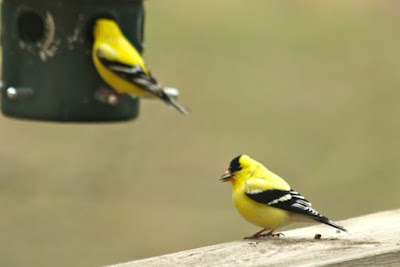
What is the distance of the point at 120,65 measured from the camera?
658 cm

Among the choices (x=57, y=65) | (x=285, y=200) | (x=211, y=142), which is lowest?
(x=285, y=200)

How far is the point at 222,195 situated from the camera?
11.9 metres

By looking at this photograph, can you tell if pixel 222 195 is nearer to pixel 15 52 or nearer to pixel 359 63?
pixel 359 63

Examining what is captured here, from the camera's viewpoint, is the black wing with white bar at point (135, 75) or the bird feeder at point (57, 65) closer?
the black wing with white bar at point (135, 75)

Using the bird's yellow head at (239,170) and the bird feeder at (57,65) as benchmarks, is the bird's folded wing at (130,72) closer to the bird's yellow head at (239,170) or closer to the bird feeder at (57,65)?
the bird feeder at (57,65)

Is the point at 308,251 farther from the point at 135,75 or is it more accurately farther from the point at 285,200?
the point at 135,75

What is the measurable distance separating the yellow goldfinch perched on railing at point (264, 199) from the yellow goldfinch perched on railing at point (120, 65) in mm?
1282

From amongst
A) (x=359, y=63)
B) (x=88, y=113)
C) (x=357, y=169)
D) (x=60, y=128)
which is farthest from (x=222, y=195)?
(x=88, y=113)

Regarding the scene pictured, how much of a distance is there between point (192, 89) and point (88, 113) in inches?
288

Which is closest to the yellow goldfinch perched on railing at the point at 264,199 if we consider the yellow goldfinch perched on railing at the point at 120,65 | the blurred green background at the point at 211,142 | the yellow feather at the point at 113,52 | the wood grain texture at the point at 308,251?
the wood grain texture at the point at 308,251

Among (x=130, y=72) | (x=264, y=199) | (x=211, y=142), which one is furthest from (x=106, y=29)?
(x=211, y=142)

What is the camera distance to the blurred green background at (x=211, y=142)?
36.0 ft

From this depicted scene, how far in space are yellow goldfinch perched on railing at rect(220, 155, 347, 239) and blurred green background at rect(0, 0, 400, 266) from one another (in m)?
4.99

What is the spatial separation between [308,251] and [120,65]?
2.38 meters
